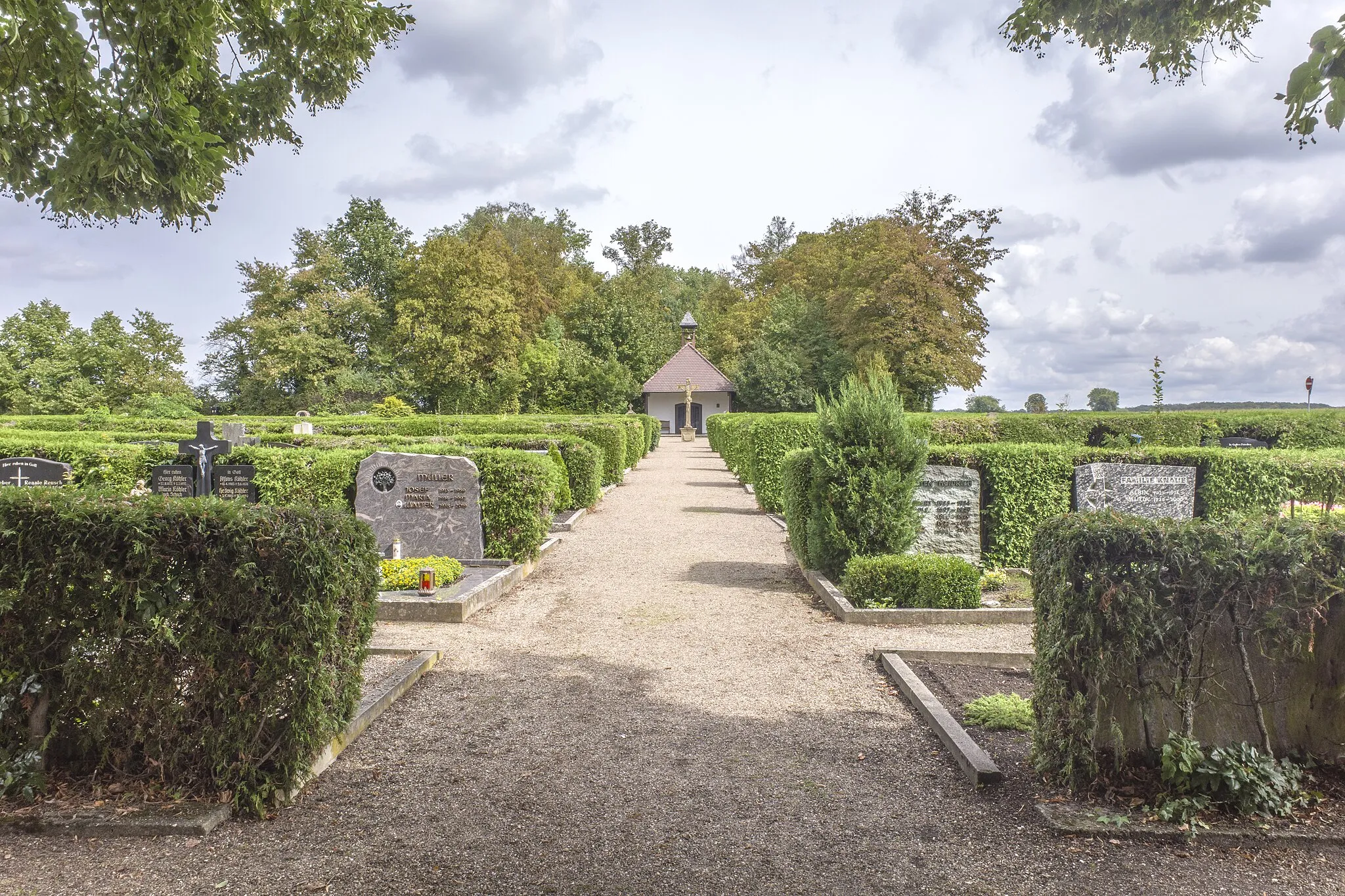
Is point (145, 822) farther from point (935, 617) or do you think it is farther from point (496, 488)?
point (496, 488)

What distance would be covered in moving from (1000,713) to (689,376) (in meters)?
53.6

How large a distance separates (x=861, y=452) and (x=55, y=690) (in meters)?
7.80

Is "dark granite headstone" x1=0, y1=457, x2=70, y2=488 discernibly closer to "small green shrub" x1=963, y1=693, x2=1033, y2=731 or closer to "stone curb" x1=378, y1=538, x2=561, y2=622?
"stone curb" x1=378, y1=538, x2=561, y2=622

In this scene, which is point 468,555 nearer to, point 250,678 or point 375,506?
point 375,506

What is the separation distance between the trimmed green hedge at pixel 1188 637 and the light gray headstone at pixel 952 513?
6576mm

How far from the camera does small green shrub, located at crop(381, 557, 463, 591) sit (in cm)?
928

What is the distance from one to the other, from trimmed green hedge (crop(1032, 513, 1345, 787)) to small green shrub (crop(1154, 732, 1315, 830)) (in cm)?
13

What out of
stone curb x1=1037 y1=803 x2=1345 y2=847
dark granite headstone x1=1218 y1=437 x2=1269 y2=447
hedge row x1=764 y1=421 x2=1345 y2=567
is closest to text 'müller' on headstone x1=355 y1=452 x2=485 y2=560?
hedge row x1=764 y1=421 x2=1345 y2=567

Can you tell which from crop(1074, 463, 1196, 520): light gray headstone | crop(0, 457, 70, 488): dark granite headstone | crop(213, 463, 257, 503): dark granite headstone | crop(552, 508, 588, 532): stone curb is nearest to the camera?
crop(1074, 463, 1196, 520): light gray headstone

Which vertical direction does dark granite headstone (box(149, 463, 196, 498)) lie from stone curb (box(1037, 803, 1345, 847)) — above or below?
above

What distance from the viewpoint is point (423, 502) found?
11055 millimetres

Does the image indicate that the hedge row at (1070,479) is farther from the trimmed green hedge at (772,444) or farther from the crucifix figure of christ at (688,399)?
the crucifix figure of christ at (688,399)

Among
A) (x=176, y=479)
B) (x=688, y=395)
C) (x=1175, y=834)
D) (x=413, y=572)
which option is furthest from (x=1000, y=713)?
(x=688, y=395)

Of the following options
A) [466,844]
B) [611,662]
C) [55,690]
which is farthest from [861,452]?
[55,690]
